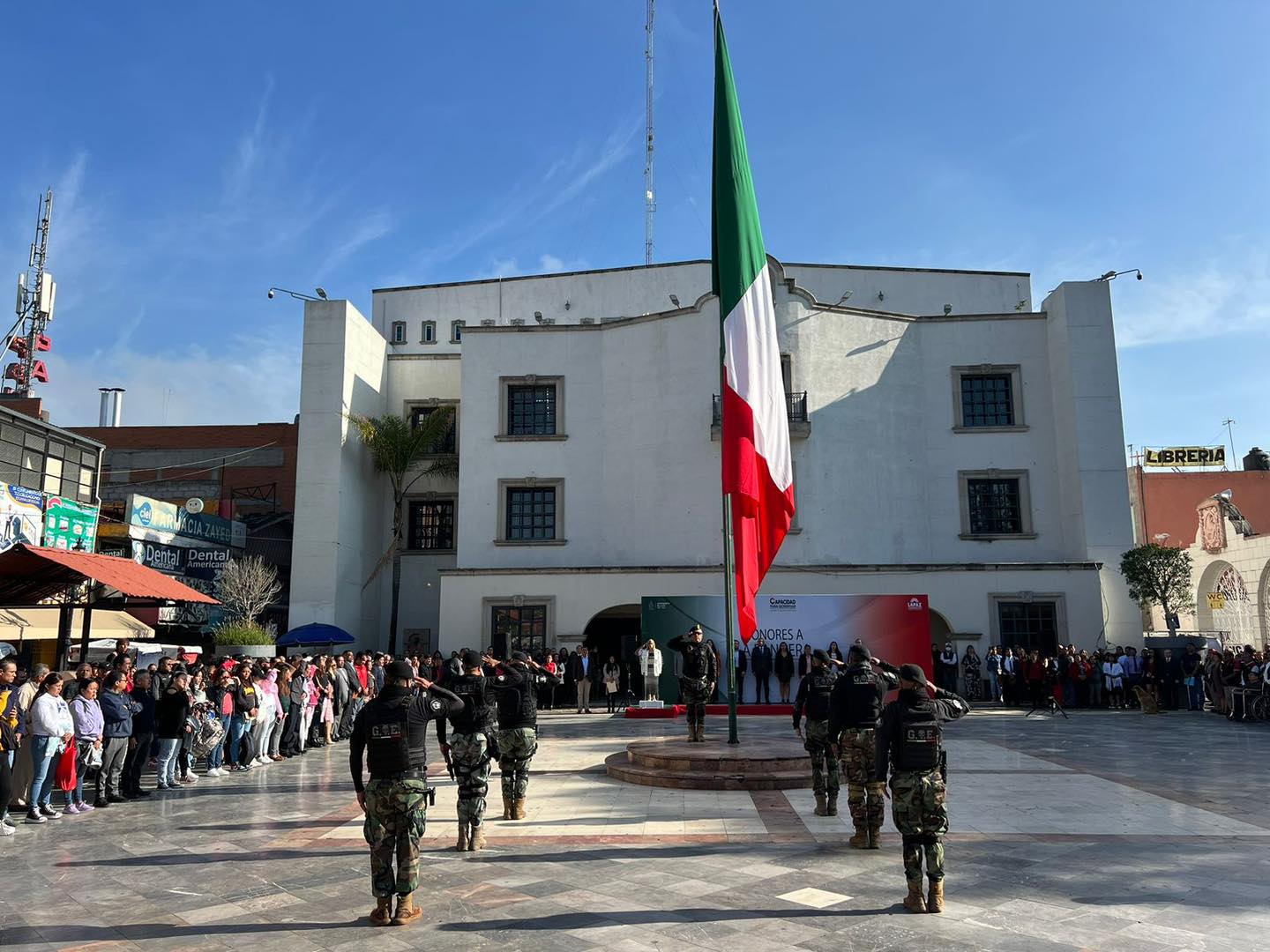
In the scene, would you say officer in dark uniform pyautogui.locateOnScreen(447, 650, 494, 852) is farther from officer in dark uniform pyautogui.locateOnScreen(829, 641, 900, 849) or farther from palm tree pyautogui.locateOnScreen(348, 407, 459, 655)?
palm tree pyautogui.locateOnScreen(348, 407, 459, 655)

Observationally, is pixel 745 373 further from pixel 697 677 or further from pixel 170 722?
pixel 170 722

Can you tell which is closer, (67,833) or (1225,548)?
(67,833)

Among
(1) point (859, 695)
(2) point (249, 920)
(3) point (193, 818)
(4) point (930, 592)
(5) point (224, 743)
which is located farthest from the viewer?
(4) point (930, 592)

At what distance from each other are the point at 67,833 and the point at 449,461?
23411 millimetres

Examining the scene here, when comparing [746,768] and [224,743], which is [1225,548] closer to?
[746,768]

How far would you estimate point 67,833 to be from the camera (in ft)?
31.7

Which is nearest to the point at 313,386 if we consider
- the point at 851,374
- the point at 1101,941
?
the point at 851,374

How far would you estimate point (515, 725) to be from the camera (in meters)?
9.66

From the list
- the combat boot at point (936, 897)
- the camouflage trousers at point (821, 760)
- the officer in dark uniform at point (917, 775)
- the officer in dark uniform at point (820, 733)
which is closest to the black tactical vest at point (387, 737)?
the officer in dark uniform at point (917, 775)

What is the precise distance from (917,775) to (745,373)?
22.8 feet

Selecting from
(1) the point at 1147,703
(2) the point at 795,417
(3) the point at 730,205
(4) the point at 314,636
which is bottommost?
(1) the point at 1147,703

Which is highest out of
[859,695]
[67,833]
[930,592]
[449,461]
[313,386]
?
[313,386]

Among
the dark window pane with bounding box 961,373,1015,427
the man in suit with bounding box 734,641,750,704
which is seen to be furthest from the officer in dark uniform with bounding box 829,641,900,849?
the dark window pane with bounding box 961,373,1015,427

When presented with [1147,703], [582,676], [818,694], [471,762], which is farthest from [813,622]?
[471,762]
